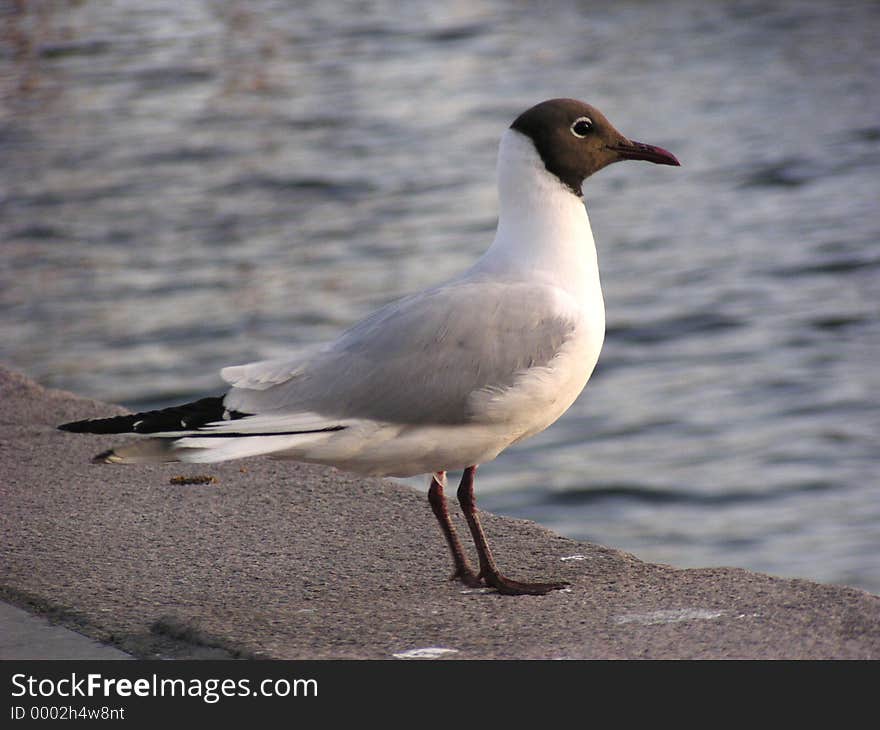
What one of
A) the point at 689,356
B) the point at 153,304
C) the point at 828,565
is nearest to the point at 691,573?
the point at 828,565

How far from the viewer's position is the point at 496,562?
15.0 ft

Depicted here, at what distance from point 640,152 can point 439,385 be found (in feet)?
3.63

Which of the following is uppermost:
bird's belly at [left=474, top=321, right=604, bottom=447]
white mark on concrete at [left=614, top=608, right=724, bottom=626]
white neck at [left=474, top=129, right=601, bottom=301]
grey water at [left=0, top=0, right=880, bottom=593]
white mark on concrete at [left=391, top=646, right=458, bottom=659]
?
white neck at [left=474, top=129, right=601, bottom=301]

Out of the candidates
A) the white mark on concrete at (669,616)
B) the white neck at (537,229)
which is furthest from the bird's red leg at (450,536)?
the white neck at (537,229)

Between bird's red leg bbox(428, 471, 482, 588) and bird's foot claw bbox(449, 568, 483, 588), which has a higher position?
bird's red leg bbox(428, 471, 482, 588)

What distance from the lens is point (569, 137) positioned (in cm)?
464

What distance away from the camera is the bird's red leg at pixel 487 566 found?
4.23 metres

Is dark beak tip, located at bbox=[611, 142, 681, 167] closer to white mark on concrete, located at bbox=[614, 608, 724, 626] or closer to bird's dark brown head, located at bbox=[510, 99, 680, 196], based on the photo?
bird's dark brown head, located at bbox=[510, 99, 680, 196]

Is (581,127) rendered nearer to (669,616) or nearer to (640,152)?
(640,152)

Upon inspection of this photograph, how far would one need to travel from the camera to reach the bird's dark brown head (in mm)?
4613

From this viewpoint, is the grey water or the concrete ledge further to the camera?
the grey water

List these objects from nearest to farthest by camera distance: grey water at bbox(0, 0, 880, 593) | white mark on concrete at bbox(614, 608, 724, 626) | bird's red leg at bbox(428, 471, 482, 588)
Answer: white mark on concrete at bbox(614, 608, 724, 626) → bird's red leg at bbox(428, 471, 482, 588) → grey water at bbox(0, 0, 880, 593)

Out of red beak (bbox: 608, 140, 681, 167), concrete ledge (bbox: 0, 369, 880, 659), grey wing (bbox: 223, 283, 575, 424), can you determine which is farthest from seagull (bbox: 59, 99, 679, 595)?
red beak (bbox: 608, 140, 681, 167)

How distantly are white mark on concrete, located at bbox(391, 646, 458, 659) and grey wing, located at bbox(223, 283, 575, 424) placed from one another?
0.70m
